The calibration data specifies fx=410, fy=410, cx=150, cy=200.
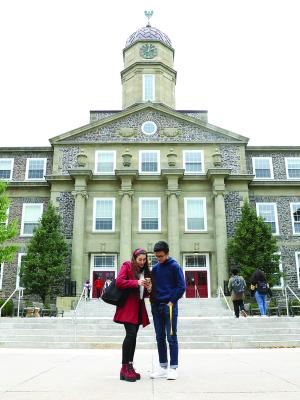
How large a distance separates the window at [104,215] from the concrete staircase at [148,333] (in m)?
13.4

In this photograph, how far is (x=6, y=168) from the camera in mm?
30953

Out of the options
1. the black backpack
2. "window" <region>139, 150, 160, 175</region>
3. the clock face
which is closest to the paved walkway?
the black backpack

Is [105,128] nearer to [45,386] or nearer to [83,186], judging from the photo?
[83,186]

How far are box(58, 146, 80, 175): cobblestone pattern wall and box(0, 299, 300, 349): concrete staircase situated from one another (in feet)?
53.6

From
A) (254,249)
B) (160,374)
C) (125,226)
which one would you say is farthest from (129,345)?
(125,226)

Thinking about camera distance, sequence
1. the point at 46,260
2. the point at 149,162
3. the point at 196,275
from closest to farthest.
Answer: the point at 46,260
the point at 196,275
the point at 149,162

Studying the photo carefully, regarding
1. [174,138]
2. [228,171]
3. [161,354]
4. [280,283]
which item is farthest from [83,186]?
[161,354]

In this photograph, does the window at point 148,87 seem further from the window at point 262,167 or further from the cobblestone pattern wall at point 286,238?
the cobblestone pattern wall at point 286,238

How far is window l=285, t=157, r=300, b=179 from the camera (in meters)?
30.7

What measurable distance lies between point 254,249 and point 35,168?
17.0 meters

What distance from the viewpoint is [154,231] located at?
27.8 metres

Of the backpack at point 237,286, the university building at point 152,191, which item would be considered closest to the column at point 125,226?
the university building at point 152,191

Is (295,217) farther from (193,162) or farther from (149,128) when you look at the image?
(149,128)

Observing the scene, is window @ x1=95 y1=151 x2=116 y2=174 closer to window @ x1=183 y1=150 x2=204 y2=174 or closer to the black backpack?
window @ x1=183 y1=150 x2=204 y2=174
